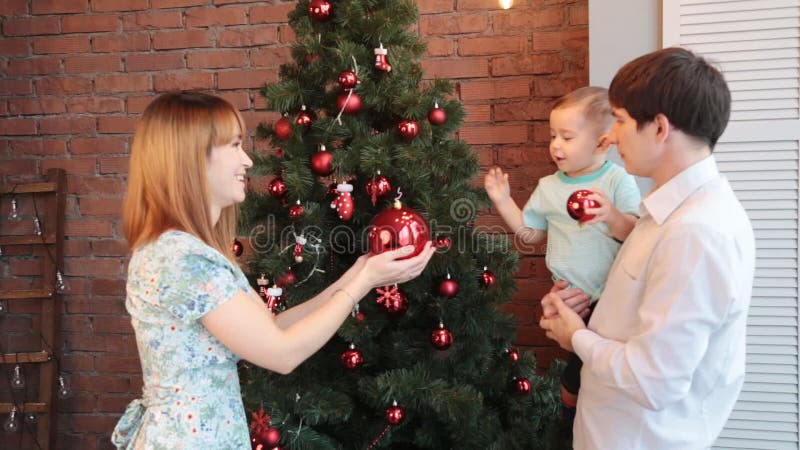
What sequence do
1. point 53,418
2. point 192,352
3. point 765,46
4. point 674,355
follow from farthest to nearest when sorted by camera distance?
point 53,418 → point 765,46 → point 192,352 → point 674,355

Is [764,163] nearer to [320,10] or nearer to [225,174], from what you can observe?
[320,10]

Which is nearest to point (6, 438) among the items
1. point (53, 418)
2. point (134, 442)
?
point (53, 418)

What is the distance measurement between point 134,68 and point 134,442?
221 cm

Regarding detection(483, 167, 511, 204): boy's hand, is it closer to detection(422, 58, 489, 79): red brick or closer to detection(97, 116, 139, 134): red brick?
detection(422, 58, 489, 79): red brick

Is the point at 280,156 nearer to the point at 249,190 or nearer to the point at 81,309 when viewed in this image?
the point at 249,190

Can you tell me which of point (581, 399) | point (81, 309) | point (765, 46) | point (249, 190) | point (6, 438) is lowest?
point (6, 438)

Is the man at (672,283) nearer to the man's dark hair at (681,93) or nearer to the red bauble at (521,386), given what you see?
the man's dark hair at (681,93)

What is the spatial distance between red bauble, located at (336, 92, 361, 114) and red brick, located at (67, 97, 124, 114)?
1.70 metres

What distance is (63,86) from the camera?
10.7 ft

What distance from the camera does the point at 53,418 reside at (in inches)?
126

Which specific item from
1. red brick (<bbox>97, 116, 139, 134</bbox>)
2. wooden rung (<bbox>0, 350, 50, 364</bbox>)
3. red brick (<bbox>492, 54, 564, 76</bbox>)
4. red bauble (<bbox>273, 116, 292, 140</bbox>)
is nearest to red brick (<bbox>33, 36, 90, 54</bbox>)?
red brick (<bbox>97, 116, 139, 134</bbox>)

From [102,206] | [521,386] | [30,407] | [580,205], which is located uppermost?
[580,205]

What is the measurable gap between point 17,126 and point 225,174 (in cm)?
237

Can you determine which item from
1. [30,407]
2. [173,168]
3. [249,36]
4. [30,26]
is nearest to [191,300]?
[173,168]
